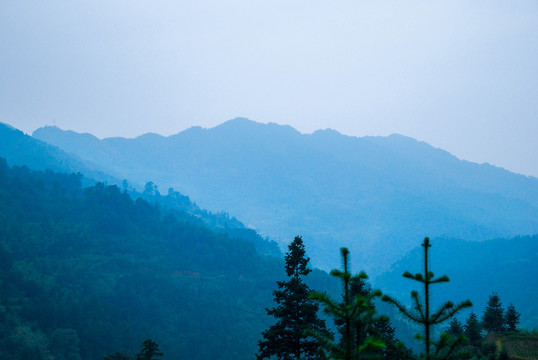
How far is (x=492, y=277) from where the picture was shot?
165125mm

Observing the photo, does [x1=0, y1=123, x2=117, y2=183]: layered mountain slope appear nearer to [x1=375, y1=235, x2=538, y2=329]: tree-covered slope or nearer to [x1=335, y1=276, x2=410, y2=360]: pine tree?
[x1=375, y1=235, x2=538, y2=329]: tree-covered slope

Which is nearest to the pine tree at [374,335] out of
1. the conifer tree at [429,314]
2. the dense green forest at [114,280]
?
the conifer tree at [429,314]

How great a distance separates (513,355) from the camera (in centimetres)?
1441

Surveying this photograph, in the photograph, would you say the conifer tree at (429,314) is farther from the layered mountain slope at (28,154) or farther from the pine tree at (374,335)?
the layered mountain slope at (28,154)

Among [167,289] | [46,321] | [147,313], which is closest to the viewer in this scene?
[46,321]

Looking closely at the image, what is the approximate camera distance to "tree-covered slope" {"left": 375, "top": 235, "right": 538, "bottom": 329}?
147 metres

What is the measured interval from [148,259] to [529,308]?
4592 inches

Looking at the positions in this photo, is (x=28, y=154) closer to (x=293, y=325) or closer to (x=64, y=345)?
(x=64, y=345)

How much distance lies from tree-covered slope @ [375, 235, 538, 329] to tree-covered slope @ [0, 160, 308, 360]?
2934 inches

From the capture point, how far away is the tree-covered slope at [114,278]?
2781 inches

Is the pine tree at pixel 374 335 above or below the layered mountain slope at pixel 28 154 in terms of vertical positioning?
below

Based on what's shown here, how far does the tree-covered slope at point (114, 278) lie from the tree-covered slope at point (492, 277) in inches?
2934

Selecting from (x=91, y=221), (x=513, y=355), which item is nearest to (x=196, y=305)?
(x=91, y=221)

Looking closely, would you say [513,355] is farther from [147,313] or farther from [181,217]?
[181,217]
